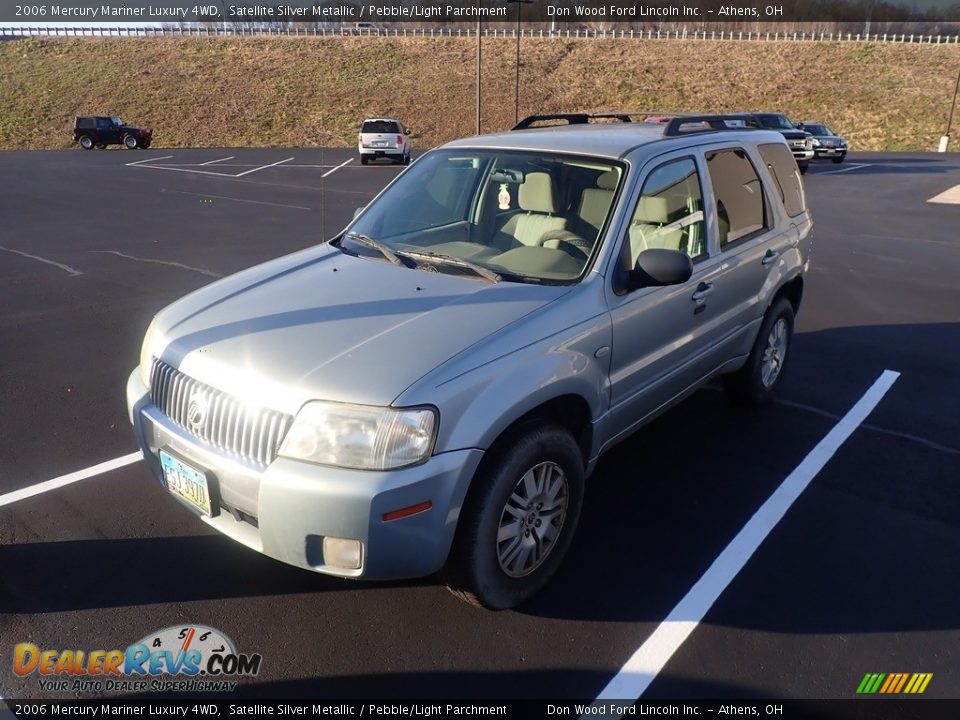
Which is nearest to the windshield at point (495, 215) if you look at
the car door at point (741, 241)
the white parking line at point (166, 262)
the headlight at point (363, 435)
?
the car door at point (741, 241)

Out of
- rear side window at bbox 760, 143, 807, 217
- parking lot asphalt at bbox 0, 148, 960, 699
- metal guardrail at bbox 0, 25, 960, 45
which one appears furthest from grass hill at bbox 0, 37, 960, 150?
parking lot asphalt at bbox 0, 148, 960, 699

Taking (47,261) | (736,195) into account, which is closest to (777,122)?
(47,261)

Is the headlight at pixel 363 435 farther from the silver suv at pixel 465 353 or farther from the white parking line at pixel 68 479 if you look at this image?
the white parking line at pixel 68 479

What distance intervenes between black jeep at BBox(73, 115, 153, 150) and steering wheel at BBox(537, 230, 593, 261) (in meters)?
36.2

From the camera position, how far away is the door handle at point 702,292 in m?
4.04

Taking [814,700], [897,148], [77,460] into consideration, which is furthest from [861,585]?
[897,148]

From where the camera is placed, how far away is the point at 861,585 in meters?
3.38

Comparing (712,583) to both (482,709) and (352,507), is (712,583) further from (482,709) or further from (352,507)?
(352,507)

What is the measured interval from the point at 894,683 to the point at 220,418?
9.04ft

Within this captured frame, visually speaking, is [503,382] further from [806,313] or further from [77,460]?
[806,313]

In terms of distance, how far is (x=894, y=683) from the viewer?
2828 mm

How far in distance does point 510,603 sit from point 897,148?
4542 cm

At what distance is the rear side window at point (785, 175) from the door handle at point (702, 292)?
1467 mm

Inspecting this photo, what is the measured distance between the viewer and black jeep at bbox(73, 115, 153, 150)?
34.8 m
